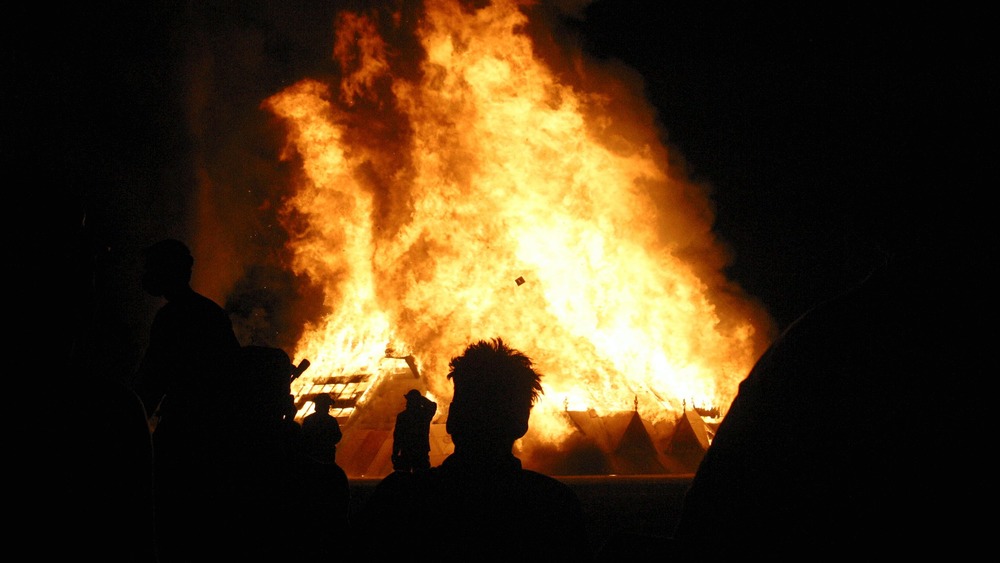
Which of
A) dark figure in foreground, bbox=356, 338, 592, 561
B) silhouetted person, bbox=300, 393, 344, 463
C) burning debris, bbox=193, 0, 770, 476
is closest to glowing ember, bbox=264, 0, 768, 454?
burning debris, bbox=193, 0, 770, 476

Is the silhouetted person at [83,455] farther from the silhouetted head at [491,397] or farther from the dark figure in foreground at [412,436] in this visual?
the dark figure in foreground at [412,436]

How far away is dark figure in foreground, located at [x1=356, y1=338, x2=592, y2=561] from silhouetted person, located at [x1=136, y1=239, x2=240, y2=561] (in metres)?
1.10

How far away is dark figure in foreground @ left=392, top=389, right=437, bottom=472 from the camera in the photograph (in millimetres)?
7102

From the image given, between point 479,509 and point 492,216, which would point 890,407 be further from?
point 492,216

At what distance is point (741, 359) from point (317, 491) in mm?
14612

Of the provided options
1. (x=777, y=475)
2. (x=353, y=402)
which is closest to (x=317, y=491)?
(x=777, y=475)

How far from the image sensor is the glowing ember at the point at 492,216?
1398 cm

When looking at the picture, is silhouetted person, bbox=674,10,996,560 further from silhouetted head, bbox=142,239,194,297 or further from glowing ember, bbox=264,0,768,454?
glowing ember, bbox=264,0,768,454

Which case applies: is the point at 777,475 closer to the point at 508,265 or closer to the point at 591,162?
the point at 508,265

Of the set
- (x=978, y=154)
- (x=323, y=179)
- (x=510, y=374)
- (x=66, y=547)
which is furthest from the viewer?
(x=323, y=179)

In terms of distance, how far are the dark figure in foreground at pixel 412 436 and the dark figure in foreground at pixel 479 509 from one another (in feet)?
17.8

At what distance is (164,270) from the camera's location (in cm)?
304

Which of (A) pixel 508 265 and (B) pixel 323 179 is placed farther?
(B) pixel 323 179

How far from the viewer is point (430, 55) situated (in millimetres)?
15141
